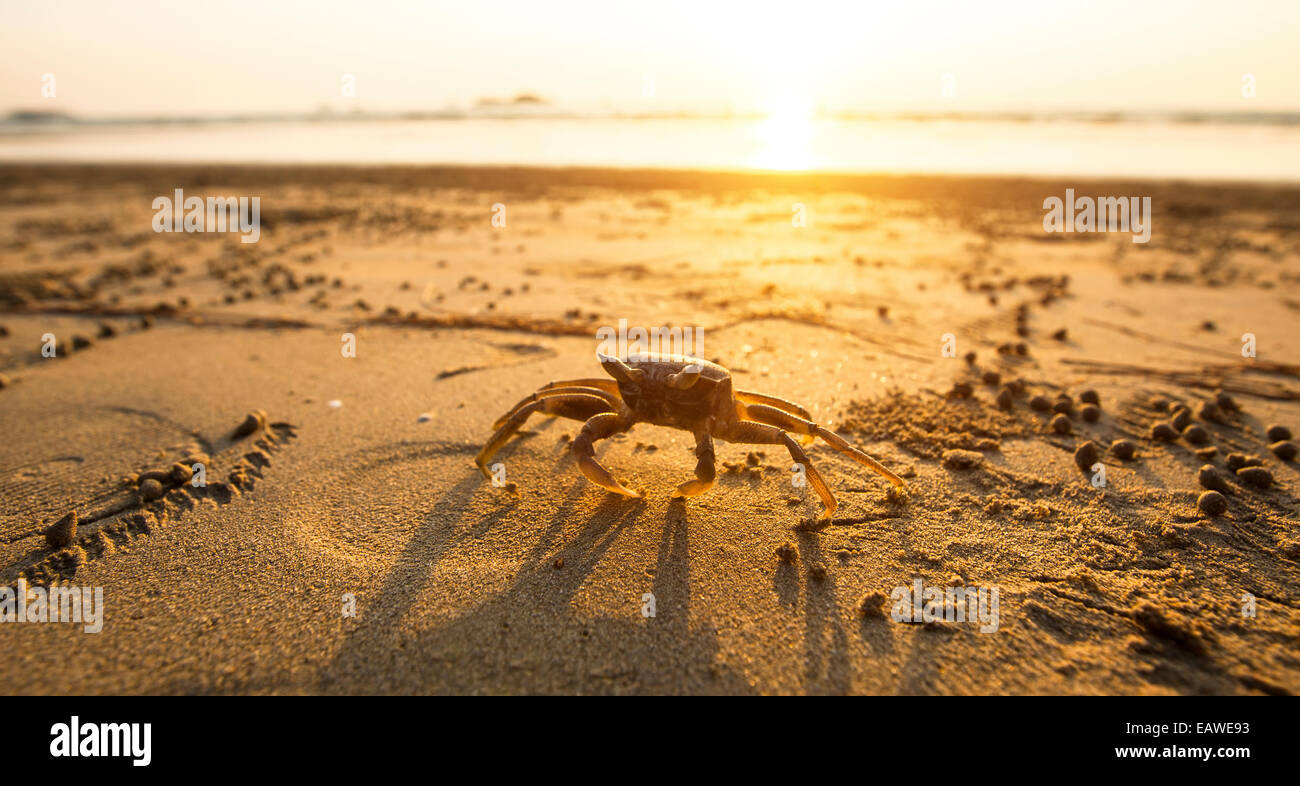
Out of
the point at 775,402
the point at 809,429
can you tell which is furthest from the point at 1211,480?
the point at 775,402

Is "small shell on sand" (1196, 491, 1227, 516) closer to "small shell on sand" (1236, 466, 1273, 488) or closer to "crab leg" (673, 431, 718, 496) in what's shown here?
"small shell on sand" (1236, 466, 1273, 488)

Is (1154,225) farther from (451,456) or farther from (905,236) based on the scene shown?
(451,456)

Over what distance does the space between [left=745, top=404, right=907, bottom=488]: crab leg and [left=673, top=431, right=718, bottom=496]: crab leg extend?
450mm

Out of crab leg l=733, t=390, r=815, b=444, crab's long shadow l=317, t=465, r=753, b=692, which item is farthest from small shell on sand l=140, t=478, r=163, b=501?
crab leg l=733, t=390, r=815, b=444

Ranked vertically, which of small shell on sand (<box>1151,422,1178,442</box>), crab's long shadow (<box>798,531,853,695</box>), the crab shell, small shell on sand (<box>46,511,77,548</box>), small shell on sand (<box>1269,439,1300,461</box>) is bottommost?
crab's long shadow (<box>798,531,853,695</box>)

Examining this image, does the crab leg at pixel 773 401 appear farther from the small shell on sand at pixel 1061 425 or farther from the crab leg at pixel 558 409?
the small shell on sand at pixel 1061 425

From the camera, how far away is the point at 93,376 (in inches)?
220

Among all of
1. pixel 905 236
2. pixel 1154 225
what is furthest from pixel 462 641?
pixel 1154 225

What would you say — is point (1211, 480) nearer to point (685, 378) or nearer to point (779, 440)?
point (779, 440)

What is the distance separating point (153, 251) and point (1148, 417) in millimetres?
13770

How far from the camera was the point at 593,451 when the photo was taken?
3.37 metres

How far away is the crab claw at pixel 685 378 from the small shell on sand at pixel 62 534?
3.14 meters

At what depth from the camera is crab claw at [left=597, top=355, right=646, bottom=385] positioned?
3281 mm
